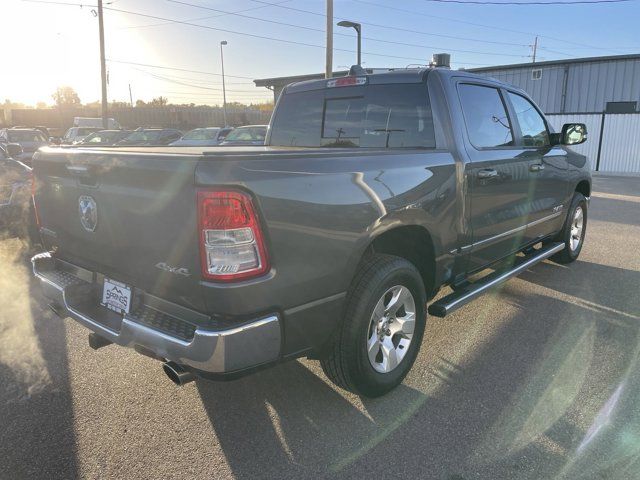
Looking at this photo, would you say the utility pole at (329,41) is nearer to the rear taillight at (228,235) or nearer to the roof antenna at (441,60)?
the roof antenna at (441,60)

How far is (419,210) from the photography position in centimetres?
297

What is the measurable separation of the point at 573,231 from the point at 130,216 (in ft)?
17.3

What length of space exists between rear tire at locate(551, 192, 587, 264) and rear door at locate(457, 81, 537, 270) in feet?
4.98

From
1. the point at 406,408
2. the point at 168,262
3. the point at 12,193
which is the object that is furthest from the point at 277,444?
the point at 12,193

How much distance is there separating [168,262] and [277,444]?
1125 mm

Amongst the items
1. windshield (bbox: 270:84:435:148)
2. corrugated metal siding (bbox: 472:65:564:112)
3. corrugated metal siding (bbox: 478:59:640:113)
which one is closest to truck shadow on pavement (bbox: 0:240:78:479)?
windshield (bbox: 270:84:435:148)

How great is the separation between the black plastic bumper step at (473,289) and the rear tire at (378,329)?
178 millimetres

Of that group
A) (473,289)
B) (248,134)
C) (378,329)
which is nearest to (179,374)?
(378,329)

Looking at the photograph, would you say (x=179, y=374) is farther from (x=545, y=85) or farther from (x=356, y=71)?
(x=545, y=85)

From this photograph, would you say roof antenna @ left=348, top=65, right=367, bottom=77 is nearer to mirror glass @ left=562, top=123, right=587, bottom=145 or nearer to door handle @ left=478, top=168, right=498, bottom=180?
door handle @ left=478, top=168, right=498, bottom=180

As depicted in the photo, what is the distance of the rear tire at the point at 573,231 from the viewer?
18.2 ft

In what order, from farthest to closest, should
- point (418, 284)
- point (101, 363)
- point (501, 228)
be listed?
point (501, 228) → point (101, 363) → point (418, 284)

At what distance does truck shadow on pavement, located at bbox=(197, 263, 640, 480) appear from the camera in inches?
94.6

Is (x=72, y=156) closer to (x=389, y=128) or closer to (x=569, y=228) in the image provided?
(x=389, y=128)
